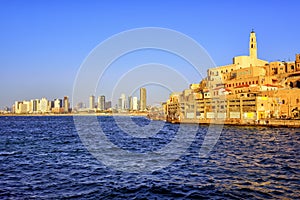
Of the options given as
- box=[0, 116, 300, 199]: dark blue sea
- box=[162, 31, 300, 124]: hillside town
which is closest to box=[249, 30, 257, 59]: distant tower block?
box=[162, 31, 300, 124]: hillside town

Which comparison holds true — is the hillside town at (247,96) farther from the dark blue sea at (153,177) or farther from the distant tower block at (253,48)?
the dark blue sea at (153,177)

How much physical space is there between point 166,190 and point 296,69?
384 feet

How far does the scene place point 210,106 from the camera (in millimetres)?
123250

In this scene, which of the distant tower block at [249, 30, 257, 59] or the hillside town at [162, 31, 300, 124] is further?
the distant tower block at [249, 30, 257, 59]

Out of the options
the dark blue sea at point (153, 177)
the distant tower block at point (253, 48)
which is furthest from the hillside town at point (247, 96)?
the dark blue sea at point (153, 177)

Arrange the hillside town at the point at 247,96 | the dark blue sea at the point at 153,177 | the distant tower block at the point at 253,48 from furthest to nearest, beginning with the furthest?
the distant tower block at the point at 253,48 → the hillside town at the point at 247,96 → the dark blue sea at the point at 153,177

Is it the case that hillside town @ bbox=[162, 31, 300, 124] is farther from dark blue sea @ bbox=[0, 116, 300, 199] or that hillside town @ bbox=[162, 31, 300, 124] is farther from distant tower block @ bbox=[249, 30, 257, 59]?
dark blue sea @ bbox=[0, 116, 300, 199]

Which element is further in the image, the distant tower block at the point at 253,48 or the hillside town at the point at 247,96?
the distant tower block at the point at 253,48

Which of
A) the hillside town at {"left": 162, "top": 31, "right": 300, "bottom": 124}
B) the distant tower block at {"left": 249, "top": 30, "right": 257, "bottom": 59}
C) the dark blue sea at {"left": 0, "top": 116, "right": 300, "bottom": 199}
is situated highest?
the distant tower block at {"left": 249, "top": 30, "right": 257, "bottom": 59}

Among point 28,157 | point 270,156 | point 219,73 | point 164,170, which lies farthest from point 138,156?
point 219,73

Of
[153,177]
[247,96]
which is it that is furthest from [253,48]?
[153,177]

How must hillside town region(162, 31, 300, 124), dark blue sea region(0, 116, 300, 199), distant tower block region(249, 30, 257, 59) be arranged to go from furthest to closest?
1. distant tower block region(249, 30, 257, 59)
2. hillside town region(162, 31, 300, 124)
3. dark blue sea region(0, 116, 300, 199)

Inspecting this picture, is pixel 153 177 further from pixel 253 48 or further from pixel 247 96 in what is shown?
pixel 253 48

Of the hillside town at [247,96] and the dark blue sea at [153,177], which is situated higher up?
the hillside town at [247,96]
